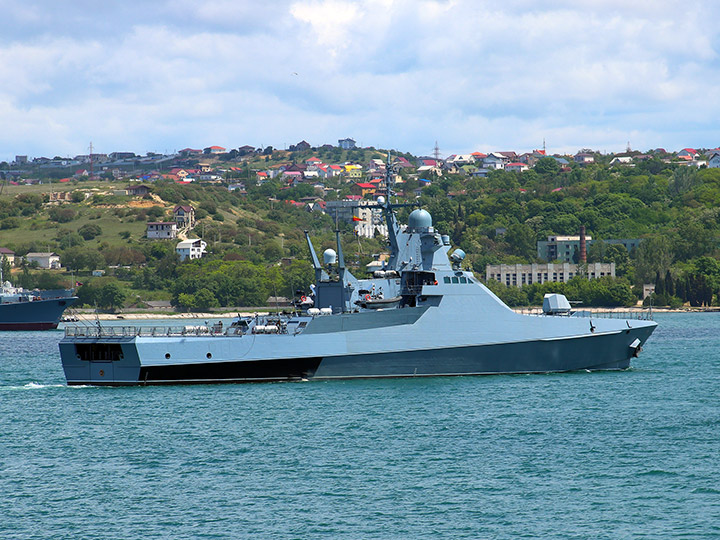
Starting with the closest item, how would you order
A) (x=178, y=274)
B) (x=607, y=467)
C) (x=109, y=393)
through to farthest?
(x=607, y=467), (x=109, y=393), (x=178, y=274)

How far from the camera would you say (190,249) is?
5443 inches

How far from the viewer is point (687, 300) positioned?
383 ft

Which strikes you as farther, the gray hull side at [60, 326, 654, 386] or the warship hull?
the warship hull

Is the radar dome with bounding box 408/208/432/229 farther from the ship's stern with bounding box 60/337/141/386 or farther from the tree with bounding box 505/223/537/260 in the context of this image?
the tree with bounding box 505/223/537/260

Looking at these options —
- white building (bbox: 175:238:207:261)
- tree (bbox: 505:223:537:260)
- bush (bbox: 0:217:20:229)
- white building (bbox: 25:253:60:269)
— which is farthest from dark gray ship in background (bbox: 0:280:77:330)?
bush (bbox: 0:217:20:229)

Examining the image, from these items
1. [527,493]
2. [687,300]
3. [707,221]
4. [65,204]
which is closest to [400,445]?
[527,493]

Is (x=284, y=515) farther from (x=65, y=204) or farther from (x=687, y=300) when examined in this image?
(x=65, y=204)

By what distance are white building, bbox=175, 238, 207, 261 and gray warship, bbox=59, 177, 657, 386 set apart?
329 feet

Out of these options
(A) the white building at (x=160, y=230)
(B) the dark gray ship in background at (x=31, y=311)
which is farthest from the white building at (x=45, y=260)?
(B) the dark gray ship in background at (x=31, y=311)

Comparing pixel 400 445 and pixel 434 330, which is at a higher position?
pixel 434 330

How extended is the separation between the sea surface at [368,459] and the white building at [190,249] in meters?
100

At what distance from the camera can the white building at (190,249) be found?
138m

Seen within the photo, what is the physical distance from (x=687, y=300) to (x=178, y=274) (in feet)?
205

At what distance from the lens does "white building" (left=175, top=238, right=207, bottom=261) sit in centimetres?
13812
